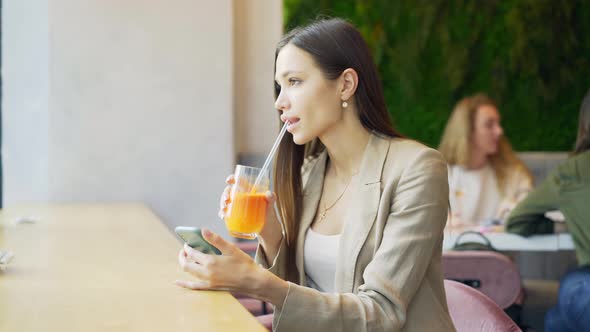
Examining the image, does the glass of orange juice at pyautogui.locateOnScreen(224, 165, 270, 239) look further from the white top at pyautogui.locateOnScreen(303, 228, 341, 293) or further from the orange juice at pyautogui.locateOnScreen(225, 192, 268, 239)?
the white top at pyautogui.locateOnScreen(303, 228, 341, 293)

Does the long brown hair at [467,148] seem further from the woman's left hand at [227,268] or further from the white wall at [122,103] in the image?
the woman's left hand at [227,268]

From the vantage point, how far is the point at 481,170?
514 cm

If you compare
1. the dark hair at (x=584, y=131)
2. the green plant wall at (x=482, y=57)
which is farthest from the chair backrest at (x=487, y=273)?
the green plant wall at (x=482, y=57)

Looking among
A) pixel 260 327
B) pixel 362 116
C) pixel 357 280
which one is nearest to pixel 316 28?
pixel 362 116

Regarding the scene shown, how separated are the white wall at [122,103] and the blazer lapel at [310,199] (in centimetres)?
218

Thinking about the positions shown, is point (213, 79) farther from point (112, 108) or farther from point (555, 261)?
point (555, 261)

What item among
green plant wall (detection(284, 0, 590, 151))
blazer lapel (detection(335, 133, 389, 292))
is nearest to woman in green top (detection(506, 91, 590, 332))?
blazer lapel (detection(335, 133, 389, 292))

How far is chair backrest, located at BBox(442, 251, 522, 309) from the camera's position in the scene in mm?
3041

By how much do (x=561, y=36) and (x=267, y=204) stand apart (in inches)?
217

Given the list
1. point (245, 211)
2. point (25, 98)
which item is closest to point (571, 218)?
point (245, 211)

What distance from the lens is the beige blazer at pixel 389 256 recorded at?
172cm

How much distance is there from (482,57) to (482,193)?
225cm

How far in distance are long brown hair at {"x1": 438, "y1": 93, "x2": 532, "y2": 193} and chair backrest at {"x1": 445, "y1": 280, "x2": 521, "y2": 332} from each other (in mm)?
3193

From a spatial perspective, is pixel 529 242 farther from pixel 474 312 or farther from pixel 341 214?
pixel 474 312
